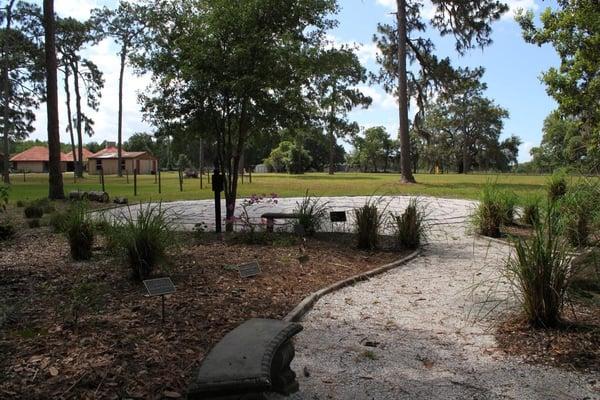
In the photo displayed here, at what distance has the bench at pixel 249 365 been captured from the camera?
2.40 metres

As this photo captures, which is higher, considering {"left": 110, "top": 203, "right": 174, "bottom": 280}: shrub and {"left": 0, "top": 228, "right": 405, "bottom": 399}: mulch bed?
{"left": 110, "top": 203, "right": 174, "bottom": 280}: shrub

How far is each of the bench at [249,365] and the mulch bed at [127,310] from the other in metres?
0.49

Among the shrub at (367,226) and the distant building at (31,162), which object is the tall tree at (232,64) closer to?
the shrub at (367,226)

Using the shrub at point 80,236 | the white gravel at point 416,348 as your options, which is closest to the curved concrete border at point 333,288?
the white gravel at point 416,348

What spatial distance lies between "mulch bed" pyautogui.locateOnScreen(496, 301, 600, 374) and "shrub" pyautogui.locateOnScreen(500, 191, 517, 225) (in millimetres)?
4927

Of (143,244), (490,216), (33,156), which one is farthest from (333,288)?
(33,156)

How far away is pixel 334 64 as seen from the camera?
8773 millimetres

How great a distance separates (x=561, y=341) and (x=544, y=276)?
1.53ft

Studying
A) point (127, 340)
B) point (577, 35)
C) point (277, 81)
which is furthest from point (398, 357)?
point (577, 35)

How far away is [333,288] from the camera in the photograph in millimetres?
5410

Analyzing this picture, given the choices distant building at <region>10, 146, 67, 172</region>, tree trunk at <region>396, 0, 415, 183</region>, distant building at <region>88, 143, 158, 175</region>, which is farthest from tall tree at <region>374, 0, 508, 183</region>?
distant building at <region>10, 146, 67, 172</region>

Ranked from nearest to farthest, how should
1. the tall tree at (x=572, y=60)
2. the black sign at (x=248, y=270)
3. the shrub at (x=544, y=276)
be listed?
1. the shrub at (x=544, y=276)
2. the black sign at (x=248, y=270)
3. the tall tree at (x=572, y=60)

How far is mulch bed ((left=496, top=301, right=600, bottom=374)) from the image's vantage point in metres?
3.39

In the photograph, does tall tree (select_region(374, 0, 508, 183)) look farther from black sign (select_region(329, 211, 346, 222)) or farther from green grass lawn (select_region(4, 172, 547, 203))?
black sign (select_region(329, 211, 346, 222))
